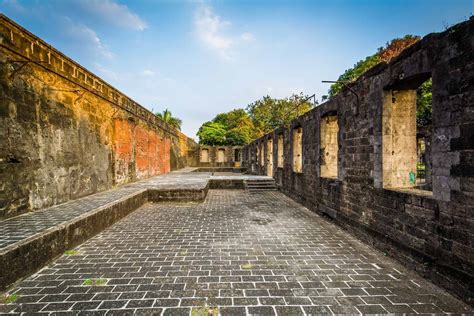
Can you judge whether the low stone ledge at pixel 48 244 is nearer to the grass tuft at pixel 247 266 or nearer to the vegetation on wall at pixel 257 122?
the grass tuft at pixel 247 266

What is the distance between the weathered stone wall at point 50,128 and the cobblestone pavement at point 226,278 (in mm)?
1931

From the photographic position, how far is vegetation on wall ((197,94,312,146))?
96.2ft

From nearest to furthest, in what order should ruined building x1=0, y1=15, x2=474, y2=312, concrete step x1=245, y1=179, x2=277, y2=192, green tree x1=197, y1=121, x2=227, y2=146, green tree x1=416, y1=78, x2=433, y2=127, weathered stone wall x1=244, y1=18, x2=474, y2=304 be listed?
1. weathered stone wall x1=244, y1=18, x2=474, y2=304
2. ruined building x1=0, y1=15, x2=474, y2=312
3. green tree x1=416, y1=78, x2=433, y2=127
4. concrete step x1=245, y1=179, x2=277, y2=192
5. green tree x1=197, y1=121, x2=227, y2=146

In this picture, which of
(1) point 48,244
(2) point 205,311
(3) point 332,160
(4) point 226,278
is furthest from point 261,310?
(3) point 332,160

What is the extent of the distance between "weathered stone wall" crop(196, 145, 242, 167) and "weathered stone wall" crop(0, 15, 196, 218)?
22705 millimetres

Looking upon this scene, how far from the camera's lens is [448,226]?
9.93ft

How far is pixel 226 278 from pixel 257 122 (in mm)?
32594

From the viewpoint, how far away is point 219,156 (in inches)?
1320

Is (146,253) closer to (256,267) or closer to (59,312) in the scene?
(59,312)

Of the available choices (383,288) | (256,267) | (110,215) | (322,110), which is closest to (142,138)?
(110,215)

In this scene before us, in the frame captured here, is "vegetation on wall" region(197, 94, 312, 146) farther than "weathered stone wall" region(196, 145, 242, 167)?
No

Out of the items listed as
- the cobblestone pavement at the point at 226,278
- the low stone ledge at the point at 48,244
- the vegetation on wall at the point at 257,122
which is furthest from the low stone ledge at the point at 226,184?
the vegetation on wall at the point at 257,122

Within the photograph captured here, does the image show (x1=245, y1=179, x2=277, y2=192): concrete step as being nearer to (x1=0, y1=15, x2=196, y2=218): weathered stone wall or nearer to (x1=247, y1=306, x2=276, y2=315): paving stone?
(x1=0, y1=15, x2=196, y2=218): weathered stone wall

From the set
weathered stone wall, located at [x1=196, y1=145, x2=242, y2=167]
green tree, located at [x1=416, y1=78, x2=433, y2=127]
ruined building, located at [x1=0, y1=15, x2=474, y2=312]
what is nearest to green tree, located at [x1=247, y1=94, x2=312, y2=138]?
weathered stone wall, located at [x1=196, y1=145, x2=242, y2=167]
